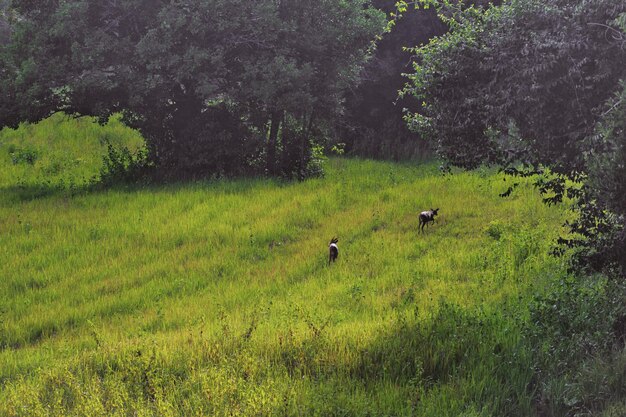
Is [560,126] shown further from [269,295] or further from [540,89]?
[269,295]

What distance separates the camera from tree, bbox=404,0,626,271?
7.64m

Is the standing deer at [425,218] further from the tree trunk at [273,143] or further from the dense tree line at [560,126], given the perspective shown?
the tree trunk at [273,143]

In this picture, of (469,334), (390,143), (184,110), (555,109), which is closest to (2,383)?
(469,334)

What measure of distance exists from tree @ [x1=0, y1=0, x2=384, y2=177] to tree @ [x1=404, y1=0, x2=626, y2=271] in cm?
1156

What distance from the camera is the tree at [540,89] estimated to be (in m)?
7.64

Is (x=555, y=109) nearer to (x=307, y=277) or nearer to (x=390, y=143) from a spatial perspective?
(x=307, y=277)

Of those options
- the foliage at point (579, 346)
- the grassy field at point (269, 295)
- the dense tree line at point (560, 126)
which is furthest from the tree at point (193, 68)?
the foliage at point (579, 346)

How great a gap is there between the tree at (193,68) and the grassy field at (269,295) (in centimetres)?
243

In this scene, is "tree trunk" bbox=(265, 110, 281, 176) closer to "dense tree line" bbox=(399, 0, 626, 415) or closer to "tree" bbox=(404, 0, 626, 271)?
"dense tree line" bbox=(399, 0, 626, 415)

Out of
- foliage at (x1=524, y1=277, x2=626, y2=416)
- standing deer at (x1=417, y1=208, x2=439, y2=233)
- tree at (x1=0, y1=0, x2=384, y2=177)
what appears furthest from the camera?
tree at (x1=0, y1=0, x2=384, y2=177)

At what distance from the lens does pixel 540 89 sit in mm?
7855

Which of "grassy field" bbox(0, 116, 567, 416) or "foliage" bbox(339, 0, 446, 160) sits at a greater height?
"foliage" bbox(339, 0, 446, 160)

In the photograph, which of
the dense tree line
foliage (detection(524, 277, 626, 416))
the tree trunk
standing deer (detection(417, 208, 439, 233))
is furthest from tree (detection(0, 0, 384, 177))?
foliage (detection(524, 277, 626, 416))

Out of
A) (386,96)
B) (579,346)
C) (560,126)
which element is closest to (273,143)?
(386,96)
